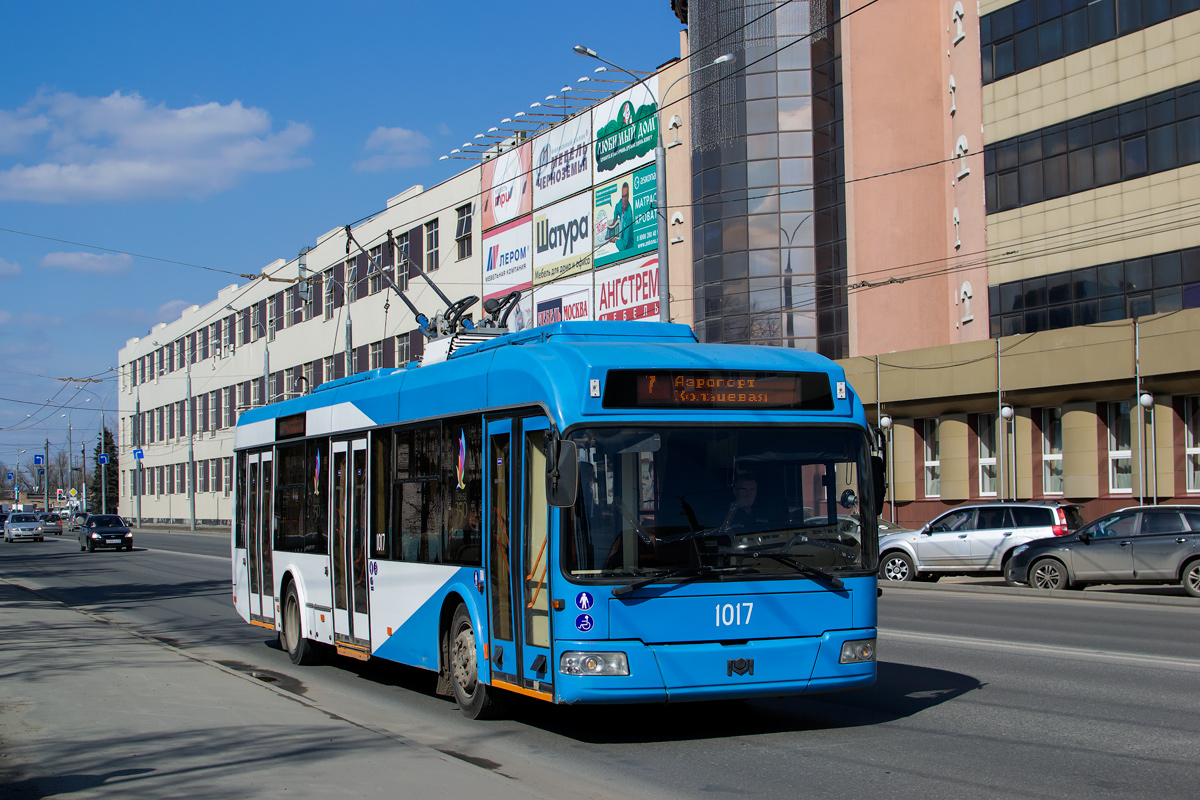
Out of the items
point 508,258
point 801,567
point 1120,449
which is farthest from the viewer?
point 508,258

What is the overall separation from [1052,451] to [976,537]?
9099mm

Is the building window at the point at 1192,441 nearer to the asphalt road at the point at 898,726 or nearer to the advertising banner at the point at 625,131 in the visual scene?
the asphalt road at the point at 898,726

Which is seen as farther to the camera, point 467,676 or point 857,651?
point 467,676

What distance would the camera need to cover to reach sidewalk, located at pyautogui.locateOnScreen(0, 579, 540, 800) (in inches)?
261

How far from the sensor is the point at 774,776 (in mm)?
7035

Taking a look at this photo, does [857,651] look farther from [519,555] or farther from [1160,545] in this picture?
[1160,545]

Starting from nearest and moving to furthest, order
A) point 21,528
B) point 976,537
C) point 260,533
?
point 260,533 → point 976,537 → point 21,528

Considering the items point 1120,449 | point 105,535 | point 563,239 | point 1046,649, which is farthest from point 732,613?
point 105,535

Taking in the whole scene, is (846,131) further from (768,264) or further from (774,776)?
(774,776)

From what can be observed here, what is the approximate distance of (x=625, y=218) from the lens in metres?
41.9

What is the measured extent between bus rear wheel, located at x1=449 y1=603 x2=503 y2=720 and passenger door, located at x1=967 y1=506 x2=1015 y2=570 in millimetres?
16989

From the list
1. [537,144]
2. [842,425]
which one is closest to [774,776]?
[842,425]

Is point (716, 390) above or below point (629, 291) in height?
below

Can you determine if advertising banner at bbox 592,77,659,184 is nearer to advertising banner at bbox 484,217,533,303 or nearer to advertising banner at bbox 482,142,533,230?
advertising banner at bbox 482,142,533,230
